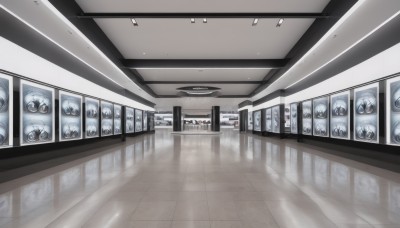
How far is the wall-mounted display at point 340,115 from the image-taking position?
33.3 ft

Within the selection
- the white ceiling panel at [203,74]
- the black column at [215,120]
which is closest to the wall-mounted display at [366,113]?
the white ceiling panel at [203,74]

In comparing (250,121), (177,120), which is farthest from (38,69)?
(177,120)

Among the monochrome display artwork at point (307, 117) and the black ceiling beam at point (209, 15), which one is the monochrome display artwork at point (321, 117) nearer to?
the monochrome display artwork at point (307, 117)

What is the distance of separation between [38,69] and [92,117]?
4.88 metres

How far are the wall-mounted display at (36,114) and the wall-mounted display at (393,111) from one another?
11.5 meters

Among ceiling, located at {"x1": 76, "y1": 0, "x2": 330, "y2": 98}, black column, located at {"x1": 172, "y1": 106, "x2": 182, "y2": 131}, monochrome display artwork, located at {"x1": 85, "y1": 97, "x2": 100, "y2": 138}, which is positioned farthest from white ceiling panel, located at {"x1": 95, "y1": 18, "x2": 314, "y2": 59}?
black column, located at {"x1": 172, "y1": 106, "x2": 182, "y2": 131}

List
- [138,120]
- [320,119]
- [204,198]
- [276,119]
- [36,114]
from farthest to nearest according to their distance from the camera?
[138,120], [276,119], [320,119], [36,114], [204,198]

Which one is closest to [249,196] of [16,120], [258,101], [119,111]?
[16,120]

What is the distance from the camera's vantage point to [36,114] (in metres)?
7.66

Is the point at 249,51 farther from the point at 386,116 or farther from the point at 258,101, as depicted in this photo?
the point at 258,101

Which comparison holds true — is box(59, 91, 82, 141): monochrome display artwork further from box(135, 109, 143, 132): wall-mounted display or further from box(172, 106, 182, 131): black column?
box(172, 106, 182, 131): black column

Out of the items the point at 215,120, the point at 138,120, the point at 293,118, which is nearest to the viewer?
the point at 293,118

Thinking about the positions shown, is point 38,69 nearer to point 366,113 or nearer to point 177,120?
point 366,113

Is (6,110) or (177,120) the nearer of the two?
(6,110)
